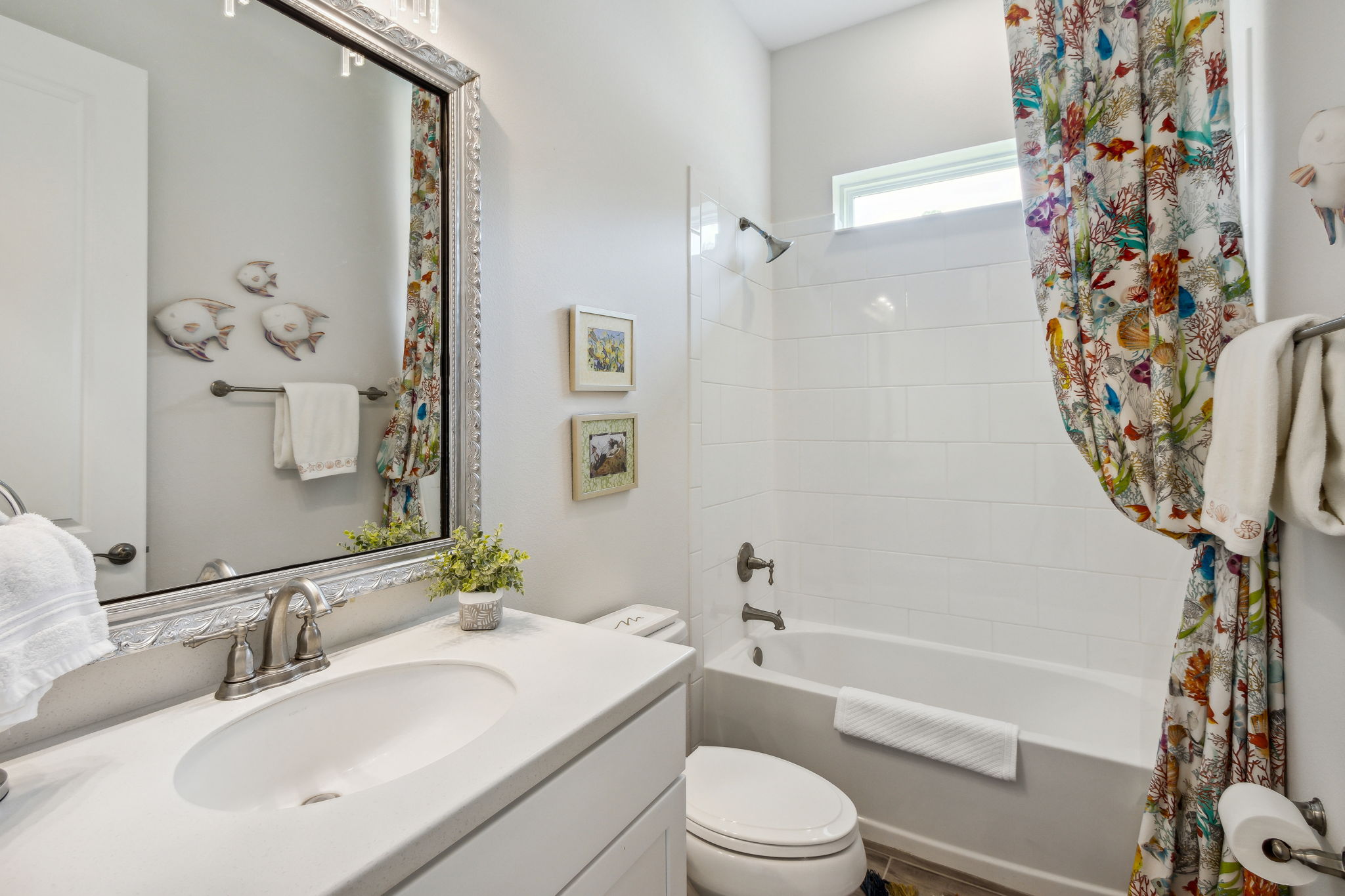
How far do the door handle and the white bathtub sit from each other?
166 cm

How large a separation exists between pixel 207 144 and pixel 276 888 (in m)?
0.95

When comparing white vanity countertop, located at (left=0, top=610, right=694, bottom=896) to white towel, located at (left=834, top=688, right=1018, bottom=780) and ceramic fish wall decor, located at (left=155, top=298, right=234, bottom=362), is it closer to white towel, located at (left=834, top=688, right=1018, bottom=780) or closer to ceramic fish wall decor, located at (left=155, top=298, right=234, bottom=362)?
ceramic fish wall decor, located at (left=155, top=298, right=234, bottom=362)

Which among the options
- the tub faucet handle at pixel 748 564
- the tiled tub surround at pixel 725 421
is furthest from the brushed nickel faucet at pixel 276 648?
the tub faucet handle at pixel 748 564

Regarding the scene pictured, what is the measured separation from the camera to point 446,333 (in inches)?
49.2

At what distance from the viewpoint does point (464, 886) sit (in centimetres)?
66

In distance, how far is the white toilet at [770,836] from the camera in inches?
50.4

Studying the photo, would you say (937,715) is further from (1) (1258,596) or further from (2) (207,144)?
(2) (207,144)

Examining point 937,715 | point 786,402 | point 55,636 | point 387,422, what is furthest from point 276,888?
point 786,402

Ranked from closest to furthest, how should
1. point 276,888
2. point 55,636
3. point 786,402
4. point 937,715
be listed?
point 276,888
point 55,636
point 937,715
point 786,402

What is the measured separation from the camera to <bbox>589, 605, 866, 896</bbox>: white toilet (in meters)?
1.28

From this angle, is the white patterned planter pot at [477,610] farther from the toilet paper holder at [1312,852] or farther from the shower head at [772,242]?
the shower head at [772,242]

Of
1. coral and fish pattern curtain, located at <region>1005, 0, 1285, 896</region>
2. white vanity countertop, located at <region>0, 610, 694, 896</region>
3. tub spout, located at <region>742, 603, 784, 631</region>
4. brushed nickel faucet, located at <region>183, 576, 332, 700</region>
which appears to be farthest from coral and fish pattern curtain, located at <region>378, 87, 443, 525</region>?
tub spout, located at <region>742, 603, 784, 631</region>

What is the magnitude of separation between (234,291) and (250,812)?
0.71 metres

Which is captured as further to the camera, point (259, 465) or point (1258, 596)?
point (1258, 596)
